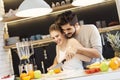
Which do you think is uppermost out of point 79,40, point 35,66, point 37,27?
point 37,27

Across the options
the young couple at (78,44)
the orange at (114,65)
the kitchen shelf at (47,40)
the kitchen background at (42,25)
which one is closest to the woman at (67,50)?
the young couple at (78,44)

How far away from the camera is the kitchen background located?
3523mm

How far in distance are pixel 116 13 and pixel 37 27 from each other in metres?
1.35

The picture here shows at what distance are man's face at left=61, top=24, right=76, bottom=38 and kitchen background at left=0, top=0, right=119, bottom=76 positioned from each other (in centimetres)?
71

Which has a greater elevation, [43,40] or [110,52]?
[43,40]

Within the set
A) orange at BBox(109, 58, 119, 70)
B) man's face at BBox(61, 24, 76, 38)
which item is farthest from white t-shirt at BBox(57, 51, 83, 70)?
orange at BBox(109, 58, 119, 70)

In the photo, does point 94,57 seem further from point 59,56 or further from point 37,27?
point 37,27

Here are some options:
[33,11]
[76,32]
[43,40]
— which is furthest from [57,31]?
[43,40]

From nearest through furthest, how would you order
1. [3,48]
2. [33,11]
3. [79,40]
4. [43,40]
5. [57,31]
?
[33,11]
[79,40]
[57,31]
[43,40]
[3,48]

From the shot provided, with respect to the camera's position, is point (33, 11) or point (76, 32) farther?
point (76, 32)

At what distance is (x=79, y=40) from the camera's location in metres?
2.77

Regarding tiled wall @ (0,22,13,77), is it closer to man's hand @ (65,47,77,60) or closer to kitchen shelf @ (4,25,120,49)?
kitchen shelf @ (4,25,120,49)

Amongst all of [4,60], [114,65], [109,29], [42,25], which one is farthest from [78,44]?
[4,60]

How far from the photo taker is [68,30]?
286 cm
